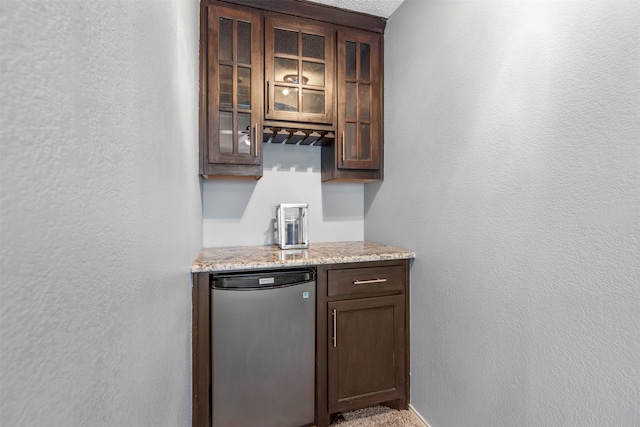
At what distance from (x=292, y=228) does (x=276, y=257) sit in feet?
1.36

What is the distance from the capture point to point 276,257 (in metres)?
1.64

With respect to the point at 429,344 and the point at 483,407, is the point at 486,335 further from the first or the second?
the point at 429,344

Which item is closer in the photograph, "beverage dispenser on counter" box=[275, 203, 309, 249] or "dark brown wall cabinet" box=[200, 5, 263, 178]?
"dark brown wall cabinet" box=[200, 5, 263, 178]

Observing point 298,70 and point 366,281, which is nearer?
point 366,281

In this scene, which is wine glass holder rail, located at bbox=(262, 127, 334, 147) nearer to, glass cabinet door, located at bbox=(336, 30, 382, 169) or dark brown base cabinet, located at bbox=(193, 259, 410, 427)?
glass cabinet door, located at bbox=(336, 30, 382, 169)

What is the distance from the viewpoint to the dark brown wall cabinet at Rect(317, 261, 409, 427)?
1622mm

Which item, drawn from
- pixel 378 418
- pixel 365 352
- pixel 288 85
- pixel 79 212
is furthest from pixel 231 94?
pixel 378 418

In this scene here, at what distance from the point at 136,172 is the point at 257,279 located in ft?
3.47

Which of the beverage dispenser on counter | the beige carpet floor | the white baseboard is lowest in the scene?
the beige carpet floor

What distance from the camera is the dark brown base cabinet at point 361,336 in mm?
1619

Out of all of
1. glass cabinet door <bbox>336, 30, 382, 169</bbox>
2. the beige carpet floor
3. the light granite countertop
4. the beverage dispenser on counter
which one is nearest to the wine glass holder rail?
glass cabinet door <bbox>336, 30, 382, 169</bbox>

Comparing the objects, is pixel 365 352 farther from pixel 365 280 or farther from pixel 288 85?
pixel 288 85

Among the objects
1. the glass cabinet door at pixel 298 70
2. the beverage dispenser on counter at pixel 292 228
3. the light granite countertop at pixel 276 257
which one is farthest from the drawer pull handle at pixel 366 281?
the glass cabinet door at pixel 298 70

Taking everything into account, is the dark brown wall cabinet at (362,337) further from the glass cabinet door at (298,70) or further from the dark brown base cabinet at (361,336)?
the glass cabinet door at (298,70)
